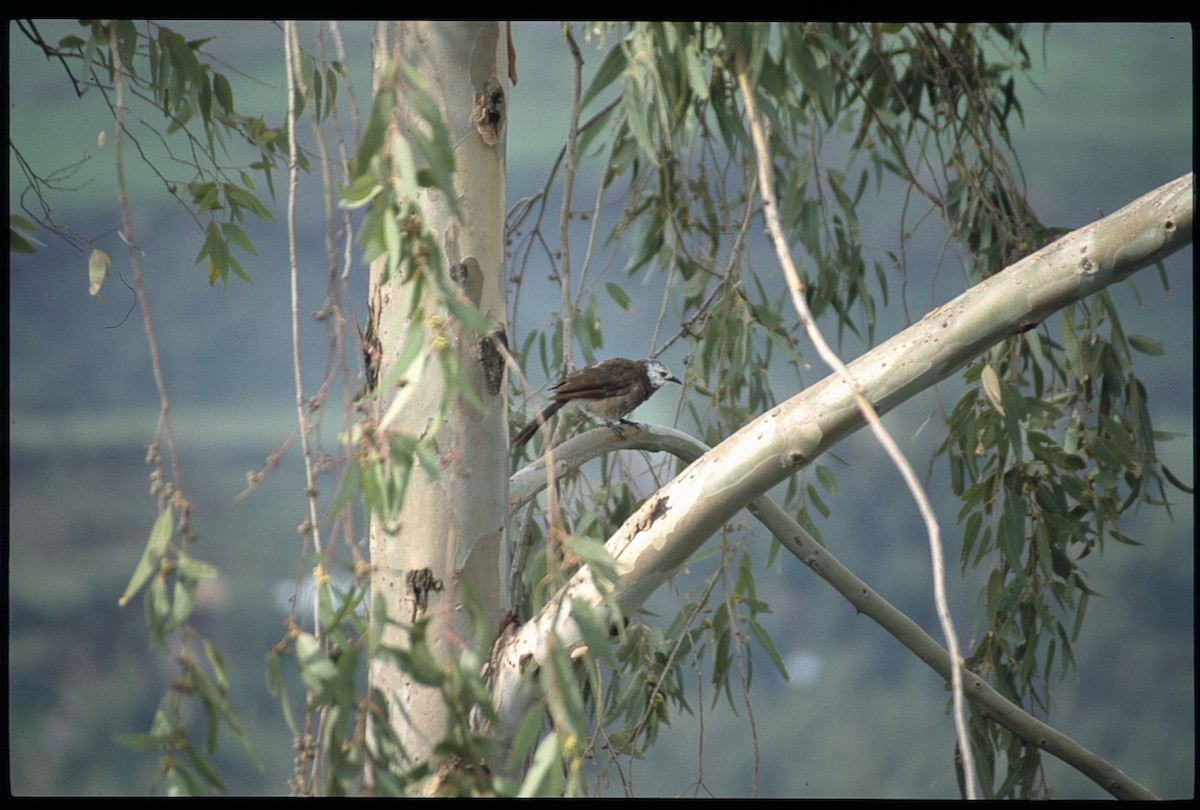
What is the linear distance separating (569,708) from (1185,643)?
49.5 inches

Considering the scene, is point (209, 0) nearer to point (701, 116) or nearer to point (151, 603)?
point (701, 116)

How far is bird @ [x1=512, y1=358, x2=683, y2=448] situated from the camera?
1979 millimetres

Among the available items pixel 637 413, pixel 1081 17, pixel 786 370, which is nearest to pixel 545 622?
pixel 1081 17

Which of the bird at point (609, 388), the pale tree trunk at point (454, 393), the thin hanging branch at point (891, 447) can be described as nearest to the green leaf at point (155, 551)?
the pale tree trunk at point (454, 393)

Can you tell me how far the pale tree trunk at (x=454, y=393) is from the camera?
130 centimetres

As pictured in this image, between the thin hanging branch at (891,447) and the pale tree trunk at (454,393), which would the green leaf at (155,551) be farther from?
the thin hanging branch at (891,447)

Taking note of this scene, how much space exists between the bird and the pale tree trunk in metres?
0.44

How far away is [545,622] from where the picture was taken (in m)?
1.28

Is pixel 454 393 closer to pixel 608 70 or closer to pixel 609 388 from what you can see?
pixel 608 70

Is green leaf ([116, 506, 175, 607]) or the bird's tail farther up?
the bird's tail

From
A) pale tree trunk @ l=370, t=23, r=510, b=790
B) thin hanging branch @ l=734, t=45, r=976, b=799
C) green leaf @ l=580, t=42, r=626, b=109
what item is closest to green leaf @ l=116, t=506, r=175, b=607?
pale tree trunk @ l=370, t=23, r=510, b=790

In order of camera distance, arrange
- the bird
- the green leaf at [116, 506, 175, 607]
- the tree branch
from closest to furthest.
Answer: the green leaf at [116, 506, 175, 607]
the tree branch
the bird

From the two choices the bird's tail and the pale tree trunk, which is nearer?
the pale tree trunk

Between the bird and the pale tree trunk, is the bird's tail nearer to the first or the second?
the bird
